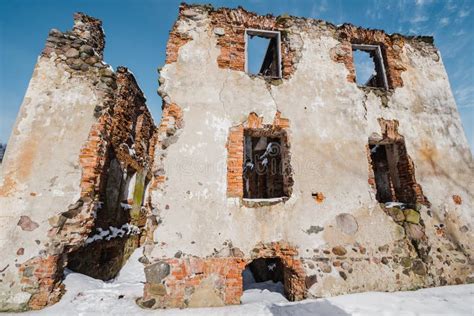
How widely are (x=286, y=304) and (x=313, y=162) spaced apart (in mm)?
2500

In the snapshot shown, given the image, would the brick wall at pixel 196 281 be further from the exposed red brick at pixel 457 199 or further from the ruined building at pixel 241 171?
the exposed red brick at pixel 457 199

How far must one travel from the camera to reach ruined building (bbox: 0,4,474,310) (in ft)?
12.8

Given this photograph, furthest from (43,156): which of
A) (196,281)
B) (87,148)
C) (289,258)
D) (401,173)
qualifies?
(401,173)

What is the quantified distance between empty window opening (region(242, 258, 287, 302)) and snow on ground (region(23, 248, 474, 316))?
32 centimetres

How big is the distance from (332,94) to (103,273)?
6.70m

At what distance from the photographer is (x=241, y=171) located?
434cm

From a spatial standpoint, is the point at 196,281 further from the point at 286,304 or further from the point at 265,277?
the point at 265,277

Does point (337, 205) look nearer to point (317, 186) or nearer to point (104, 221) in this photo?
point (317, 186)

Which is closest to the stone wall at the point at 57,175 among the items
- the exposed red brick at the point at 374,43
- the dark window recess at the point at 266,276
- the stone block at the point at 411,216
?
the dark window recess at the point at 266,276

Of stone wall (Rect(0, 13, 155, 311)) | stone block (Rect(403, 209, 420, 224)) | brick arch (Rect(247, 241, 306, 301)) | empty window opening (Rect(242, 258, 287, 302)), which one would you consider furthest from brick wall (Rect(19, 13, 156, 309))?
stone block (Rect(403, 209, 420, 224))

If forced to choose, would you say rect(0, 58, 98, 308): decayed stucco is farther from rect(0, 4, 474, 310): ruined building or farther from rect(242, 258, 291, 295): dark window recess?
rect(242, 258, 291, 295): dark window recess

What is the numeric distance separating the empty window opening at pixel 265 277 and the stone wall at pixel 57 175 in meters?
3.31

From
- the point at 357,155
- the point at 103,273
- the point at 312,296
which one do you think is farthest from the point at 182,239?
the point at 357,155

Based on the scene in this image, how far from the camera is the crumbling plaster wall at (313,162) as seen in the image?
4.06 meters
